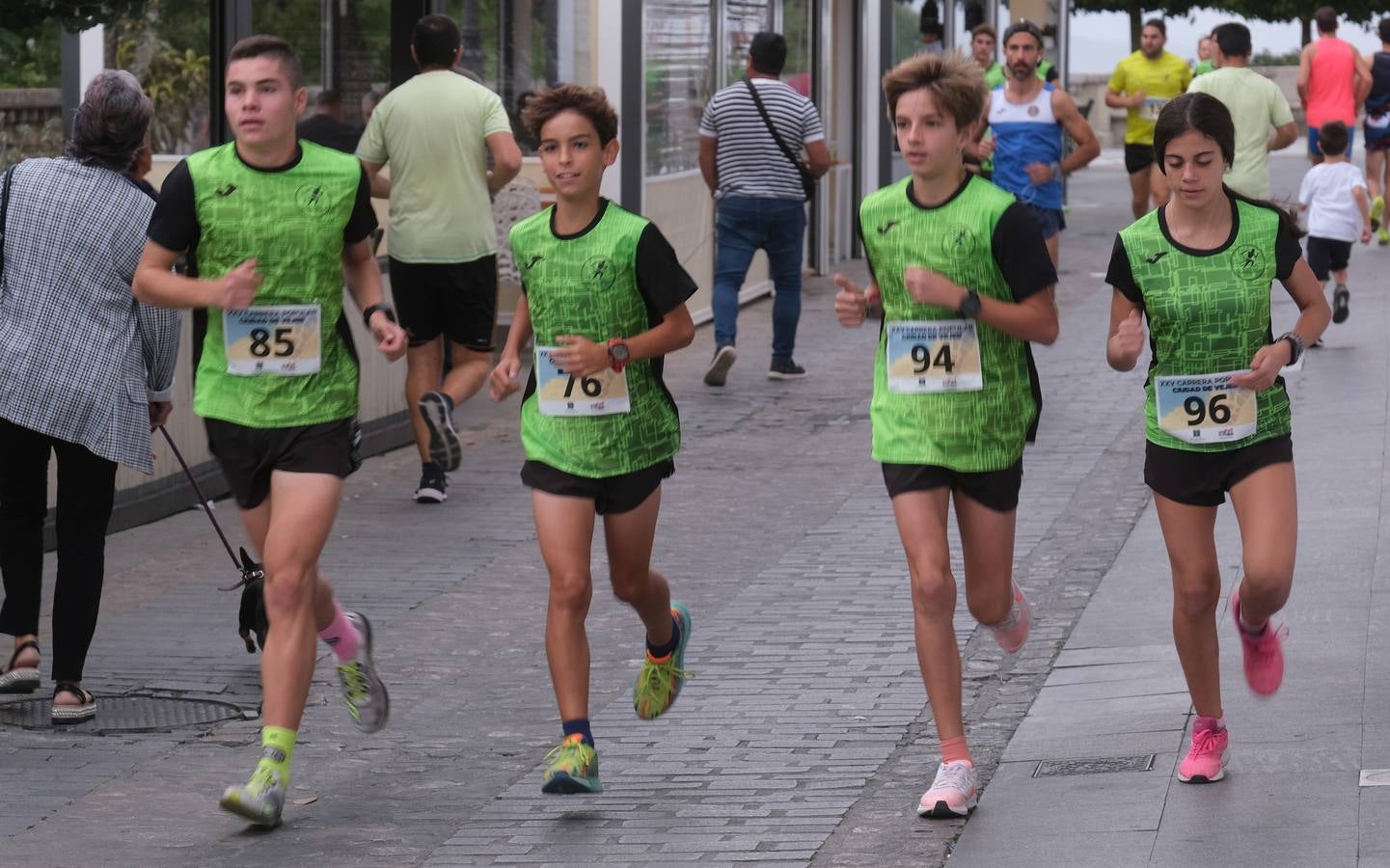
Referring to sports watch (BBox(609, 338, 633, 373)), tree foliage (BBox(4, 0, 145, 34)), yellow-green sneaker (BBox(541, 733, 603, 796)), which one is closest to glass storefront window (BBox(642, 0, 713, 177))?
tree foliage (BBox(4, 0, 145, 34))

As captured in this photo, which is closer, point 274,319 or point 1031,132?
point 274,319

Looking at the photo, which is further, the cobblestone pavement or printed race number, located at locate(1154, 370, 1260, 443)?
the cobblestone pavement

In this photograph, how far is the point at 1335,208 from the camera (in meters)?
13.9

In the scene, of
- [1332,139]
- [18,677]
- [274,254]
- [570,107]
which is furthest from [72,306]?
[1332,139]

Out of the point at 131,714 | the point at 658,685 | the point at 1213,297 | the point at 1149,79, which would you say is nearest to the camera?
the point at 1213,297

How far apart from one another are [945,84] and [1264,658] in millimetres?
1615

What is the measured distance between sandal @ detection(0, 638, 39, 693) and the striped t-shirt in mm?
6694

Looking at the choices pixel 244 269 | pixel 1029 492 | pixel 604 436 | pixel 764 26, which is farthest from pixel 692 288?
pixel 764 26

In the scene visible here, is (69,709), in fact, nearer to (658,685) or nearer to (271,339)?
(271,339)

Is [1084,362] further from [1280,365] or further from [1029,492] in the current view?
[1280,365]

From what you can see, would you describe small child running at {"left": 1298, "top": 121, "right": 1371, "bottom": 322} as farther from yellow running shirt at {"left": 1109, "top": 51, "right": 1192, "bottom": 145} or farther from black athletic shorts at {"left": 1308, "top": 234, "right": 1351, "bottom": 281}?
yellow running shirt at {"left": 1109, "top": 51, "right": 1192, "bottom": 145}

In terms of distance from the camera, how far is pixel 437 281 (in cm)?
979

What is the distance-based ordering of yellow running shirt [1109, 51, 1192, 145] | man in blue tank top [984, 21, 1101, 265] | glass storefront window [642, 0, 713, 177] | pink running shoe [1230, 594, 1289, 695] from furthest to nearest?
yellow running shirt [1109, 51, 1192, 145] → glass storefront window [642, 0, 713, 177] → man in blue tank top [984, 21, 1101, 265] → pink running shoe [1230, 594, 1289, 695]

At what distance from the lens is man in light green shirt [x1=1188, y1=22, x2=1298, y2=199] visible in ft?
42.1
